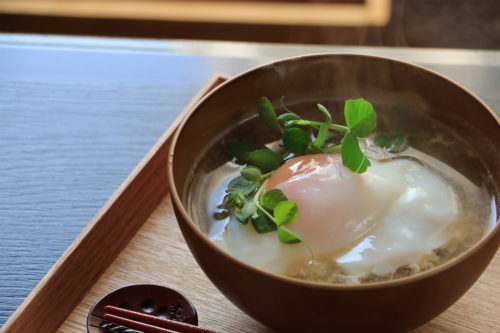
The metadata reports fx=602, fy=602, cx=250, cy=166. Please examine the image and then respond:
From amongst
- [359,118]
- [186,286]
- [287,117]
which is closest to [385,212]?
[359,118]

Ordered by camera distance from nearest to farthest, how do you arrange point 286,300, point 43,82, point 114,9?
point 286,300 < point 43,82 < point 114,9

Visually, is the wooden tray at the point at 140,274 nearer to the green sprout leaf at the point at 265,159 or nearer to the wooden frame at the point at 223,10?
the green sprout leaf at the point at 265,159

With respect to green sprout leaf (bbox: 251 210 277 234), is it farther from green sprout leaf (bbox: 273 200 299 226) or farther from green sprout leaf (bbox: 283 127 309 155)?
green sprout leaf (bbox: 283 127 309 155)

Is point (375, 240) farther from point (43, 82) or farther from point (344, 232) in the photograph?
point (43, 82)

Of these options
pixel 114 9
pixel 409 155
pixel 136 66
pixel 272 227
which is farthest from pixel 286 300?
pixel 114 9

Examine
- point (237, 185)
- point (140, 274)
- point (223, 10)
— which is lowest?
point (223, 10)

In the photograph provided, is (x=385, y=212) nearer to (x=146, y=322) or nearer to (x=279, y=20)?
(x=146, y=322)

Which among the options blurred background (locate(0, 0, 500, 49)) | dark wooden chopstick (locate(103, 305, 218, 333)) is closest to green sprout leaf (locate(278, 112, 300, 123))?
dark wooden chopstick (locate(103, 305, 218, 333))
